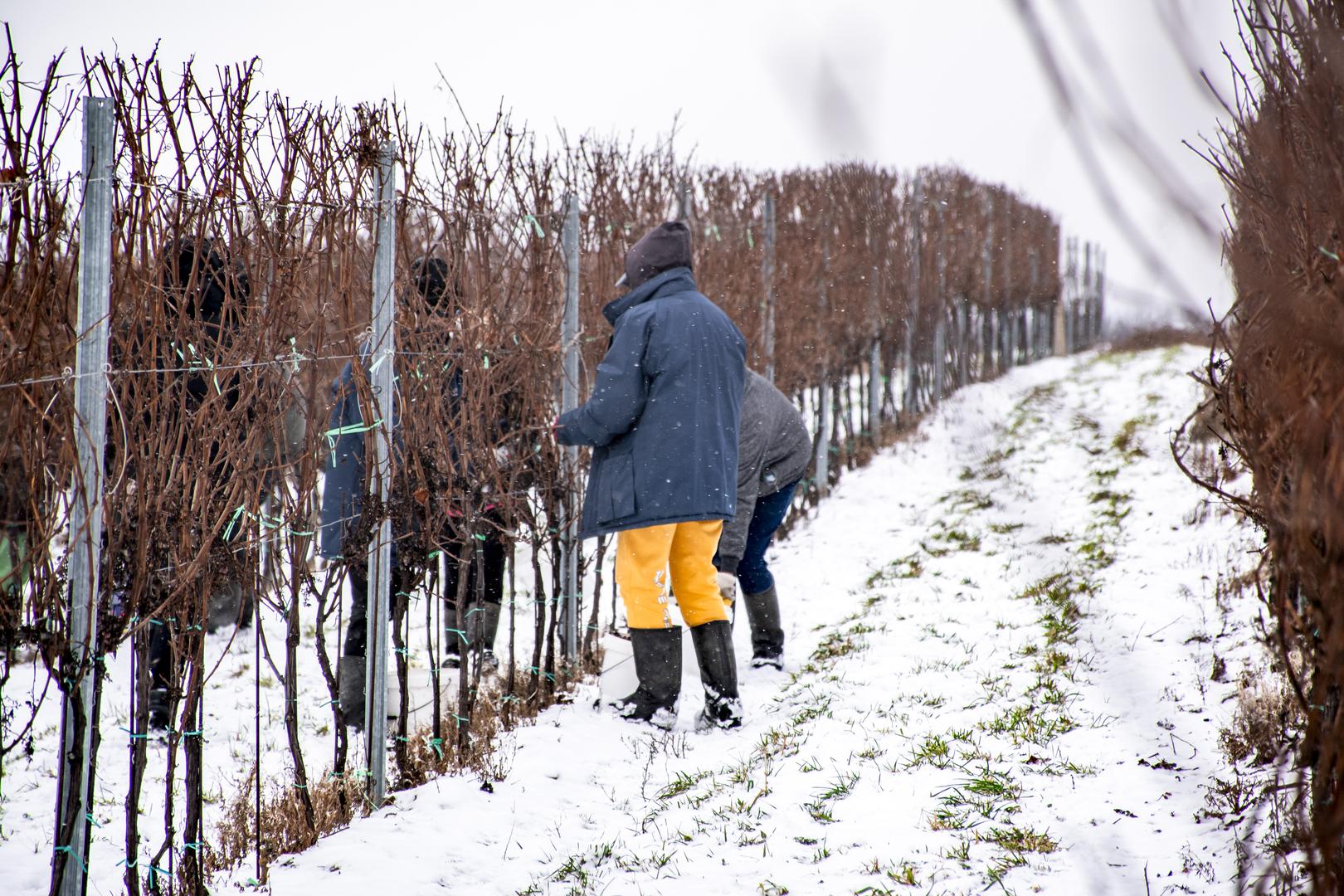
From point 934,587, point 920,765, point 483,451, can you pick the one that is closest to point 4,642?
point 483,451

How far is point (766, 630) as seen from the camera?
480cm

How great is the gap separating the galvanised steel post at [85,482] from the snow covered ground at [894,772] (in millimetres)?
567

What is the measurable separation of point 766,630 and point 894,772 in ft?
4.95

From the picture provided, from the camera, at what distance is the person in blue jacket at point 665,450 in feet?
11.8

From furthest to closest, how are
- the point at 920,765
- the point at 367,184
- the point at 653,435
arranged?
the point at 653,435 → the point at 920,765 → the point at 367,184

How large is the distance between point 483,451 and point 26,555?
192 cm

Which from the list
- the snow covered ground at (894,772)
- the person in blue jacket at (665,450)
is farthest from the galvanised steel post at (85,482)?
the person in blue jacket at (665,450)

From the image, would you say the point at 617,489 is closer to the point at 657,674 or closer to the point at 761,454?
the point at 657,674

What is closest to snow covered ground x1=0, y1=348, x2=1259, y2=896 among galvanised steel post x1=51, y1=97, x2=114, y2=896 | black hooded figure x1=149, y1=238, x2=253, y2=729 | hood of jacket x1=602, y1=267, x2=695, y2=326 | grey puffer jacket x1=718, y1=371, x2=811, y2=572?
galvanised steel post x1=51, y1=97, x2=114, y2=896

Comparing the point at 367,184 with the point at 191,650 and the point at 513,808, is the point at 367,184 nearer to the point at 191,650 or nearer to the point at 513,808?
the point at 191,650

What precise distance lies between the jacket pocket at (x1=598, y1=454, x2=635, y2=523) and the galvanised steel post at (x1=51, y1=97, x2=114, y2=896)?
5.62 feet

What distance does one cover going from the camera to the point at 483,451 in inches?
155

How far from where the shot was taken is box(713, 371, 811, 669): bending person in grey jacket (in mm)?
4254

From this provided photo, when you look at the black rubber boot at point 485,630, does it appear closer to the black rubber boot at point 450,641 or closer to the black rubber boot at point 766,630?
the black rubber boot at point 450,641
